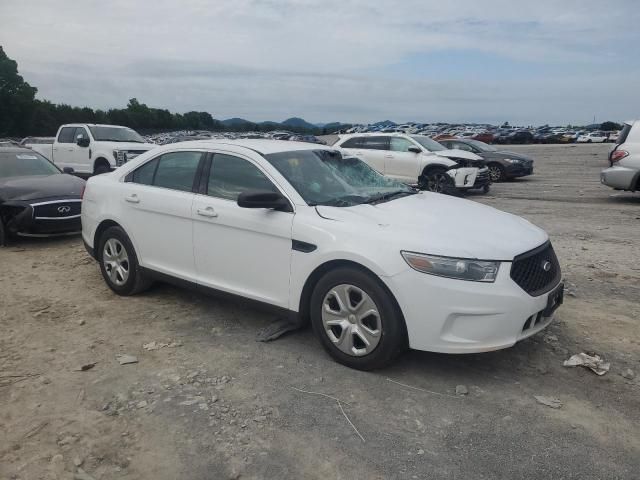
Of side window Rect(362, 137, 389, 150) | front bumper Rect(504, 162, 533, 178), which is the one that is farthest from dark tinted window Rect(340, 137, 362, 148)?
→ front bumper Rect(504, 162, 533, 178)

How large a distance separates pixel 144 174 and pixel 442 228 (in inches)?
122

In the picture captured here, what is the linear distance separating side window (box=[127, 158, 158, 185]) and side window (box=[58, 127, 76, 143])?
1115 centimetres

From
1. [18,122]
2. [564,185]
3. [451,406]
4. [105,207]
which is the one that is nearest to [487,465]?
[451,406]

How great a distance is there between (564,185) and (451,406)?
1456cm

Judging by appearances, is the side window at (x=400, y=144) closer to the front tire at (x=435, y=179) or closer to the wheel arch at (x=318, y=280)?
the front tire at (x=435, y=179)

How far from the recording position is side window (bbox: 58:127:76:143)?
50.2ft

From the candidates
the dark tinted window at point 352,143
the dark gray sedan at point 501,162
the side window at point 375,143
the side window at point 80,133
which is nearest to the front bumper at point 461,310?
the side window at point 375,143

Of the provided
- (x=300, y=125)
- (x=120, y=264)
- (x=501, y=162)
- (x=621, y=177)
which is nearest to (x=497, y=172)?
(x=501, y=162)

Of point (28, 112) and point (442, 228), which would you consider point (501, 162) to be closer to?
point (442, 228)

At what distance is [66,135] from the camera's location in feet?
50.8

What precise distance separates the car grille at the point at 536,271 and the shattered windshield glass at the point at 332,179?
1.28m

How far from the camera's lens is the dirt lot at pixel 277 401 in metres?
2.88

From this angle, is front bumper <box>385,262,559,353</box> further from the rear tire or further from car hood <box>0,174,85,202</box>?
the rear tire

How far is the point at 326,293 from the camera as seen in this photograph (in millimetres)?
3879
